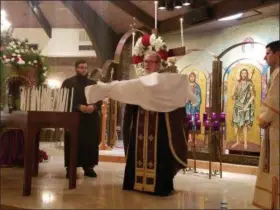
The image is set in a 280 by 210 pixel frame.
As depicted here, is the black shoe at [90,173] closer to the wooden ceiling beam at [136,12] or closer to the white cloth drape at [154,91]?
the white cloth drape at [154,91]

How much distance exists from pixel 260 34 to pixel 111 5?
2.54 m

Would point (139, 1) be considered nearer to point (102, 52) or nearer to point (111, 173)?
point (102, 52)

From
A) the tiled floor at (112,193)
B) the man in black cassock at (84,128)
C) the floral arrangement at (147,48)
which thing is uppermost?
the floral arrangement at (147,48)

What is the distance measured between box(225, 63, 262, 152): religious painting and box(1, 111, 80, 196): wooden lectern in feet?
10.3

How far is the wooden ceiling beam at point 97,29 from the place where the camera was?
6.35 m

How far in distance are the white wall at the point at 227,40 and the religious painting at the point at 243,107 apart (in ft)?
0.86

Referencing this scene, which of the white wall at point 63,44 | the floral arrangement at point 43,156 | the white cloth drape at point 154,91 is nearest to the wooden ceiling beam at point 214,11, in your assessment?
the white wall at point 63,44

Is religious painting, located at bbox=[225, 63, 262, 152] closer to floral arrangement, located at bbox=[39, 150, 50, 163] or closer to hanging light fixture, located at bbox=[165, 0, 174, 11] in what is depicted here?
hanging light fixture, located at bbox=[165, 0, 174, 11]

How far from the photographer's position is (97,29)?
681 centimetres

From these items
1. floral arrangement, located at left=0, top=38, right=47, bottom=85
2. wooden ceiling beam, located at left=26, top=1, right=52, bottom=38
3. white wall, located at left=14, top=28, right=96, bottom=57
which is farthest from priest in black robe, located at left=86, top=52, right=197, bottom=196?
white wall, located at left=14, top=28, right=96, bottom=57

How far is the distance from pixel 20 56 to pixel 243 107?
337 cm

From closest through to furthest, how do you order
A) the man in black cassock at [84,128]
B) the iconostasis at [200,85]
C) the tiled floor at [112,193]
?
the tiled floor at [112,193]
the man in black cassock at [84,128]
the iconostasis at [200,85]

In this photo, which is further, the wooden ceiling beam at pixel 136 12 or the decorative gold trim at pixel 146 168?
the wooden ceiling beam at pixel 136 12

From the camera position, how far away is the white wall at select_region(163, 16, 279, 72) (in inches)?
224
